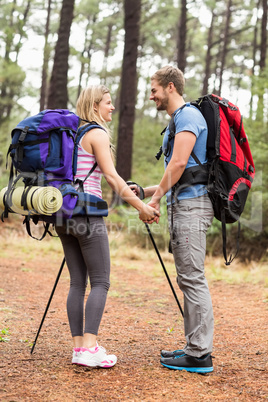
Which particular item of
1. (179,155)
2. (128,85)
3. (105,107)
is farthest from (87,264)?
(128,85)

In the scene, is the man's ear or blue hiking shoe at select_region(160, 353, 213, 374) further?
the man's ear

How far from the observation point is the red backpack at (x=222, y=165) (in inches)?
127

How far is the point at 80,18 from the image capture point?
89.9 ft

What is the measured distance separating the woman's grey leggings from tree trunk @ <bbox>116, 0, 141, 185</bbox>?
34.9 feet

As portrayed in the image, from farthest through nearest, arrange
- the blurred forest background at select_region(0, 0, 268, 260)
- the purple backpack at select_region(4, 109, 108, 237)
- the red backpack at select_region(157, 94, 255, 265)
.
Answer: the blurred forest background at select_region(0, 0, 268, 260), the red backpack at select_region(157, 94, 255, 265), the purple backpack at select_region(4, 109, 108, 237)

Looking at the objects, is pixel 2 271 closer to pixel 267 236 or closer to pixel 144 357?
pixel 144 357

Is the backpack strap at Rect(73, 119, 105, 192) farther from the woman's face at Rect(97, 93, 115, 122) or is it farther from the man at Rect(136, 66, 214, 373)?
the man at Rect(136, 66, 214, 373)

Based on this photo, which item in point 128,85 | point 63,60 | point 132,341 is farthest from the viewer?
point 128,85

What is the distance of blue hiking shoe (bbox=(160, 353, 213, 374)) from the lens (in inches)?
127

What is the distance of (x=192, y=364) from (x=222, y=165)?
143 cm

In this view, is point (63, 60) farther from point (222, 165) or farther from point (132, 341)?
point (222, 165)

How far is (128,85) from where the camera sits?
14.0 metres

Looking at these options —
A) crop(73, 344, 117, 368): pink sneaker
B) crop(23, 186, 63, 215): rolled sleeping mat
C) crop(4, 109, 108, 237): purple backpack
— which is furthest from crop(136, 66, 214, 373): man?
crop(23, 186, 63, 215): rolled sleeping mat

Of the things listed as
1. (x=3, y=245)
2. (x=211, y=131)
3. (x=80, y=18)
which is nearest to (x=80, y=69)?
(x=80, y=18)
